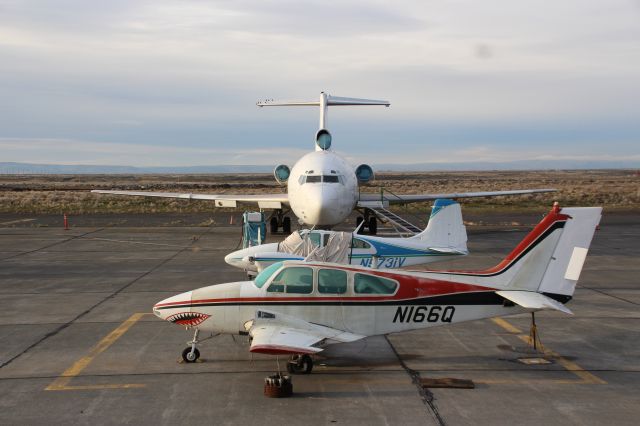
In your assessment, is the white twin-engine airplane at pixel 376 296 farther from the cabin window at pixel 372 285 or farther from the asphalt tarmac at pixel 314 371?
the asphalt tarmac at pixel 314 371

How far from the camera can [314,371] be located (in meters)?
10.6

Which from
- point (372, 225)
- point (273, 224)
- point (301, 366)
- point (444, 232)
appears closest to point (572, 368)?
point (301, 366)

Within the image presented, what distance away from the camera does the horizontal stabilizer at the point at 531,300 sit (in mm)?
10164

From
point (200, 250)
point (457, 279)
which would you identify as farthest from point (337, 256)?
point (200, 250)

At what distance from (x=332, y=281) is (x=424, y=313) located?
180cm

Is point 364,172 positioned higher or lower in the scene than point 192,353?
higher

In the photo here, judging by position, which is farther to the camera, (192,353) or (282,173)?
(282,173)

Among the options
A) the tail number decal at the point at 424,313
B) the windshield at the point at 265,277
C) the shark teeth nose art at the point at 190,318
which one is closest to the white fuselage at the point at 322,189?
the windshield at the point at 265,277

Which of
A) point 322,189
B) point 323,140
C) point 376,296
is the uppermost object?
point 323,140

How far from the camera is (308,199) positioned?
24656 mm

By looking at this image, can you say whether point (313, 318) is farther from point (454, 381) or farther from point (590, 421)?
point (590, 421)

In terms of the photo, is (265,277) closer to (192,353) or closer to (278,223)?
(192,353)

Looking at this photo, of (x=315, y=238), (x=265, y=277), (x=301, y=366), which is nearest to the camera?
(x=301, y=366)

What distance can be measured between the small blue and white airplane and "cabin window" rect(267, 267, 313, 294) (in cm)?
473
